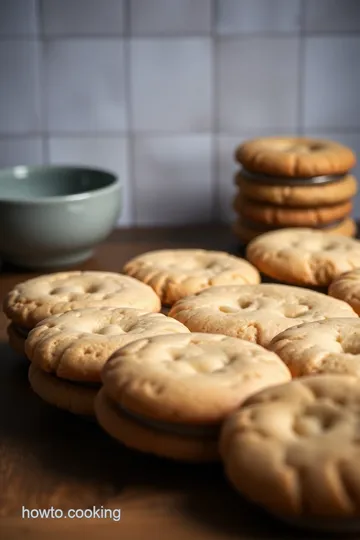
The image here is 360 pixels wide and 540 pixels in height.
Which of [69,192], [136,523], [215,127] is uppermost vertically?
[215,127]

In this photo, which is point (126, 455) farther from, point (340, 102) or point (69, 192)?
point (340, 102)

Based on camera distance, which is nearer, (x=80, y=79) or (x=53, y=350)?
(x=53, y=350)

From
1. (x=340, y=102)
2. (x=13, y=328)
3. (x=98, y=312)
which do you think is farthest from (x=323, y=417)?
(x=340, y=102)

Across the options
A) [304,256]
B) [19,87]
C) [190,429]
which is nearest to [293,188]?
[304,256]

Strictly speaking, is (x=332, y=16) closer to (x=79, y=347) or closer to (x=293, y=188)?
(x=293, y=188)

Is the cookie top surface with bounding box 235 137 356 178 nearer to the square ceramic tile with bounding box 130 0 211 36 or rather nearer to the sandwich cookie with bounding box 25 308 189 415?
the square ceramic tile with bounding box 130 0 211 36

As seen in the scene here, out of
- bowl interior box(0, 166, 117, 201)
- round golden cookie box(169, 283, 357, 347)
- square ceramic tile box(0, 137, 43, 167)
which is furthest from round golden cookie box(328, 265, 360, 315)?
square ceramic tile box(0, 137, 43, 167)

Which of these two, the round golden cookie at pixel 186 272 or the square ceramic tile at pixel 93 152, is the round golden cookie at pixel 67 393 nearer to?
the round golden cookie at pixel 186 272
